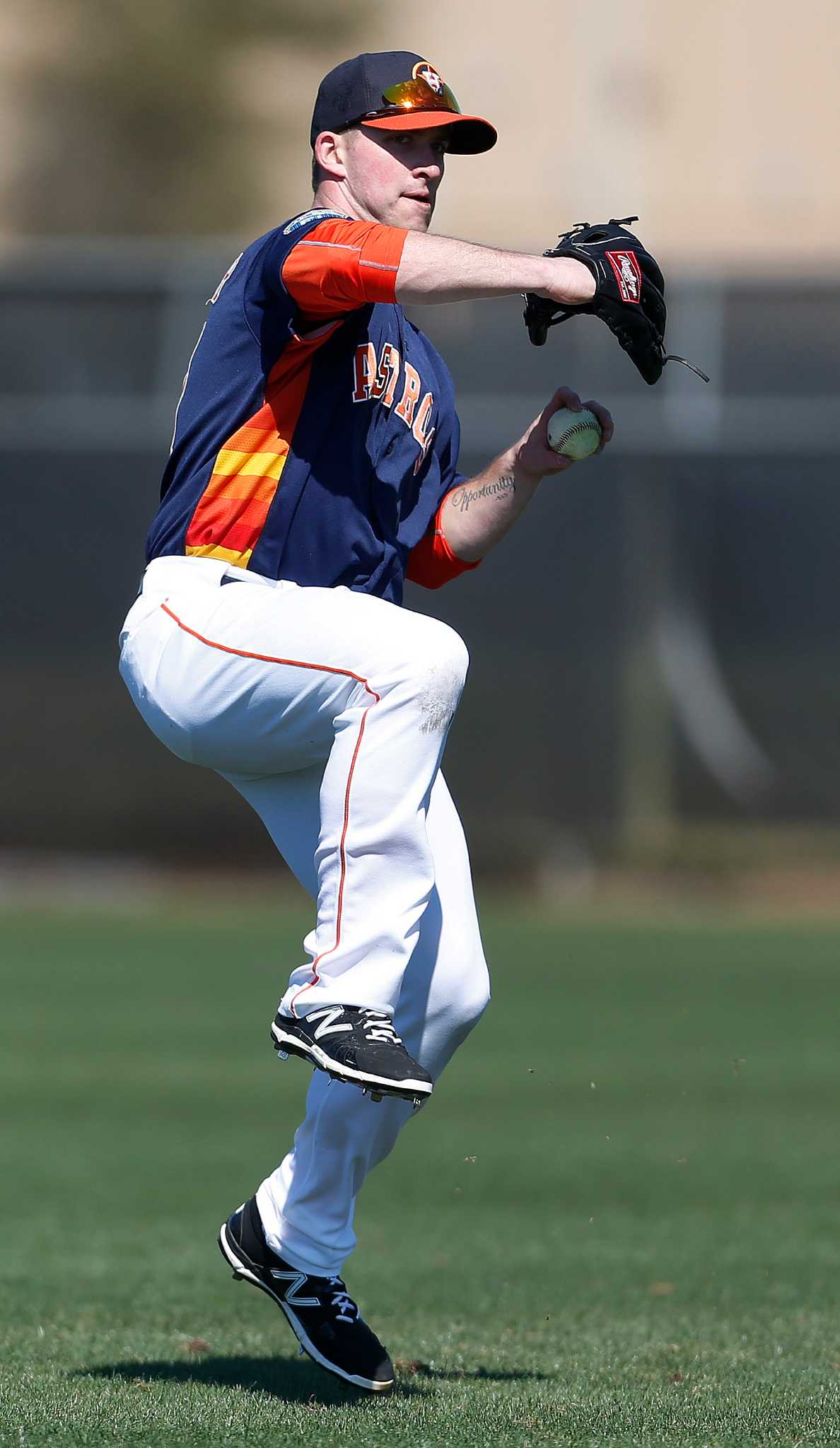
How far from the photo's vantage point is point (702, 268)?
2019 centimetres

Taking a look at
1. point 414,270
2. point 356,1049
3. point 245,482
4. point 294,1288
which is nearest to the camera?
point 356,1049

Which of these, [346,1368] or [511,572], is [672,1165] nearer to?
[346,1368]

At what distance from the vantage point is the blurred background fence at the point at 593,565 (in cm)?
1997

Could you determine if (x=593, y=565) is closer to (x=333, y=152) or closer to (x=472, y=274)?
(x=333, y=152)

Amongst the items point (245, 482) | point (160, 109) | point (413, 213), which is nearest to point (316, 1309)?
point (245, 482)

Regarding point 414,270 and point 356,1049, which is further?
point 414,270

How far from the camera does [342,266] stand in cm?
359

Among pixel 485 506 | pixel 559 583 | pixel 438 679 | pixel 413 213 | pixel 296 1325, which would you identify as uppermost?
pixel 413 213

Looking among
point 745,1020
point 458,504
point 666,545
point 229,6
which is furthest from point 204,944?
point 229,6

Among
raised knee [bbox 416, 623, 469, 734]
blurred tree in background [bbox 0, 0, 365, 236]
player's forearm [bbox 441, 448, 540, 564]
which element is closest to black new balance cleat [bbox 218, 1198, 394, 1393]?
raised knee [bbox 416, 623, 469, 734]

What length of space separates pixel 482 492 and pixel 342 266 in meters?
1.06

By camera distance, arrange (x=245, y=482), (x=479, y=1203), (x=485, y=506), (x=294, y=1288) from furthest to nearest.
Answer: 1. (x=479, y=1203)
2. (x=485, y=506)
3. (x=294, y=1288)
4. (x=245, y=482)

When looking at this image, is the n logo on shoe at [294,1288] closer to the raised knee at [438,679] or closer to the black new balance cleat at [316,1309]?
the black new balance cleat at [316,1309]

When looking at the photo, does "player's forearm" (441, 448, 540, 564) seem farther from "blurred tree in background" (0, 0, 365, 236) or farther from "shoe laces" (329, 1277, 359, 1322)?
"blurred tree in background" (0, 0, 365, 236)
